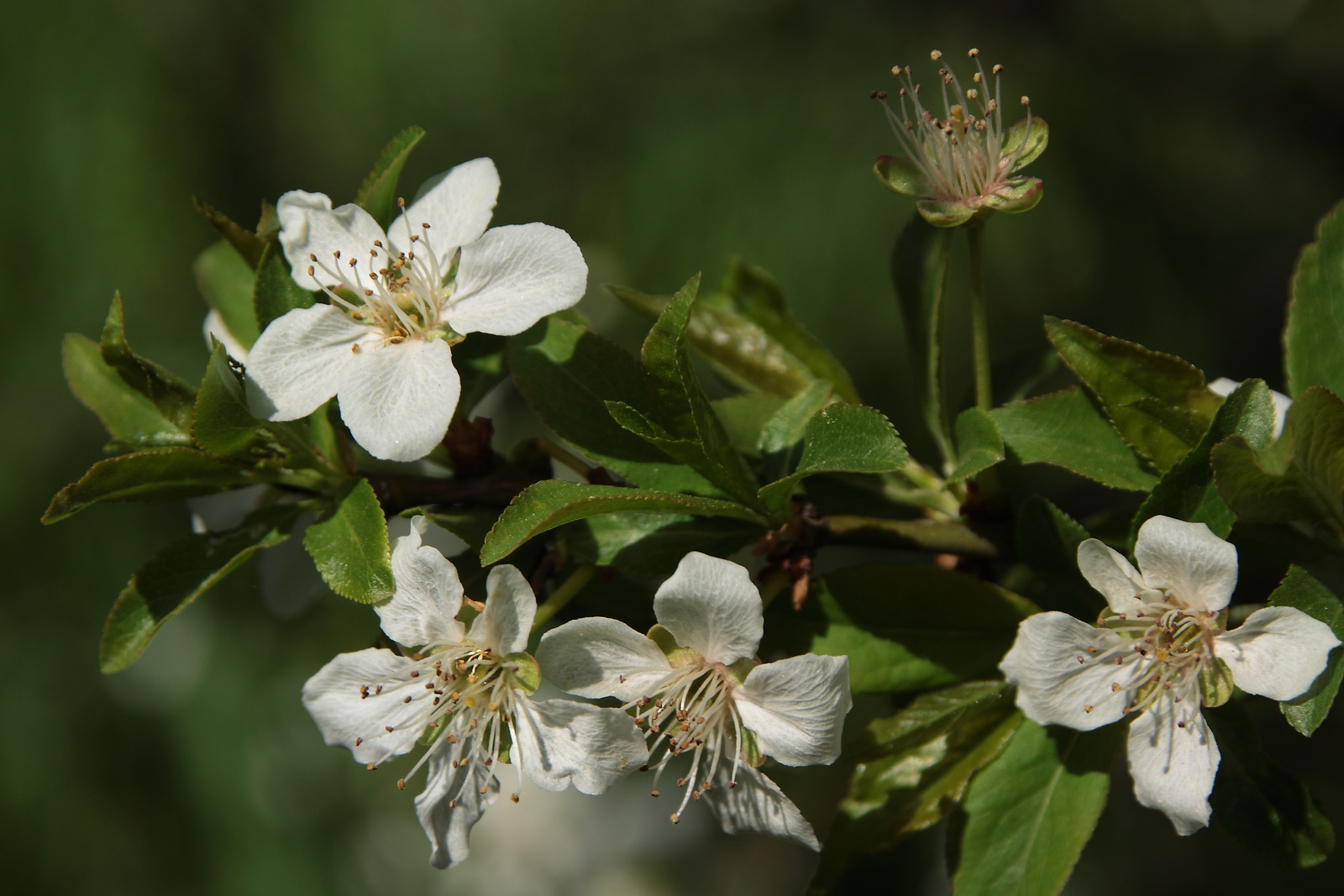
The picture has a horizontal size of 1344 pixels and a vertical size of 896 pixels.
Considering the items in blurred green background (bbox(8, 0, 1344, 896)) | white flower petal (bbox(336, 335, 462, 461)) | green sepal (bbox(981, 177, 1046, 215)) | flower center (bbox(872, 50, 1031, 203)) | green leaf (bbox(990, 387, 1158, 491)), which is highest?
flower center (bbox(872, 50, 1031, 203))

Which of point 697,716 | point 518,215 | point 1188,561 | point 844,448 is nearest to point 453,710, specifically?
point 697,716

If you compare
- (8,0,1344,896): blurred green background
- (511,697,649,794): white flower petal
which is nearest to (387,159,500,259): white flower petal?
(511,697,649,794): white flower petal

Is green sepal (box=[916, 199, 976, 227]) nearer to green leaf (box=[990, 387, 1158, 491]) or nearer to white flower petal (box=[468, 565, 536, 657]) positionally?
green leaf (box=[990, 387, 1158, 491])

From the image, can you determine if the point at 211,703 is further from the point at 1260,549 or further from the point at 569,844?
the point at 1260,549

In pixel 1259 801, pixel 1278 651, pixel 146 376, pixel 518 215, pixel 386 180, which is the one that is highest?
pixel 386 180

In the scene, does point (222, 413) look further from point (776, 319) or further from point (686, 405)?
point (776, 319)

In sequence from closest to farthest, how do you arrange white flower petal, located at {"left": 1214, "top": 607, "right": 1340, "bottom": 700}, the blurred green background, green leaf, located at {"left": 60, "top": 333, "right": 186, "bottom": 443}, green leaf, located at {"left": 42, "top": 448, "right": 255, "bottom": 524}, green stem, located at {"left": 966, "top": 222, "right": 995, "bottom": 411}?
white flower petal, located at {"left": 1214, "top": 607, "right": 1340, "bottom": 700}, green leaf, located at {"left": 42, "top": 448, "right": 255, "bottom": 524}, green stem, located at {"left": 966, "top": 222, "right": 995, "bottom": 411}, green leaf, located at {"left": 60, "top": 333, "right": 186, "bottom": 443}, the blurred green background

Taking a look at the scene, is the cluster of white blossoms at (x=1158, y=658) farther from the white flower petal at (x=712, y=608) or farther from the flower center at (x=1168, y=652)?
the white flower petal at (x=712, y=608)
